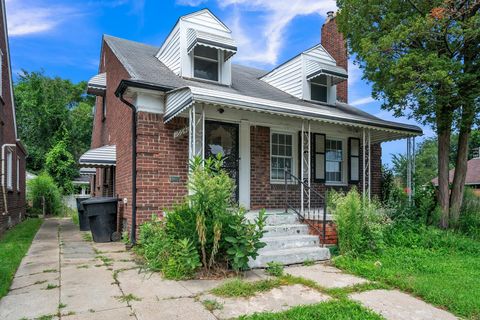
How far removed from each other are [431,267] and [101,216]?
7.06 metres

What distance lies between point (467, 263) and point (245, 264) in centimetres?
406

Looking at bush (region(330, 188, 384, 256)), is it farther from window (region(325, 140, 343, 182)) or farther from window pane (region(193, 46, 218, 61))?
window pane (region(193, 46, 218, 61))

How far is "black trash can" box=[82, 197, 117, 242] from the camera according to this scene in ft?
26.7

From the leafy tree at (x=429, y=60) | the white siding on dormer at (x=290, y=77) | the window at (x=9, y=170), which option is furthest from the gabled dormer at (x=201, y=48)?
the window at (x=9, y=170)

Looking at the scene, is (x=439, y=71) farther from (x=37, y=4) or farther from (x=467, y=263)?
(x=37, y=4)

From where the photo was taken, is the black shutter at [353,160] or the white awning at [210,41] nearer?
the white awning at [210,41]

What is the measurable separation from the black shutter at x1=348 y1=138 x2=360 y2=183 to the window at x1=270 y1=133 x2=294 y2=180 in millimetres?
2174

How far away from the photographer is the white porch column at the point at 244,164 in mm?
8586

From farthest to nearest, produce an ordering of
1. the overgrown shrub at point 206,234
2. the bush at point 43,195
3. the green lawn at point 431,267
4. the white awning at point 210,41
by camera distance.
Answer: the bush at point 43,195 → the white awning at point 210,41 → the overgrown shrub at point 206,234 → the green lawn at point 431,267

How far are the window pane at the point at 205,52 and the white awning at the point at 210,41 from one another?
0.33m

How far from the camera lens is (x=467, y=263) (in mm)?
6035

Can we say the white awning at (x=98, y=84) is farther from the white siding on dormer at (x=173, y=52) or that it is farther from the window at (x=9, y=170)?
the window at (x=9, y=170)

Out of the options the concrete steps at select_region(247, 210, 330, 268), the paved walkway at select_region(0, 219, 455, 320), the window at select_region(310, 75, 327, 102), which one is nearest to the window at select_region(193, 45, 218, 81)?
the window at select_region(310, 75, 327, 102)

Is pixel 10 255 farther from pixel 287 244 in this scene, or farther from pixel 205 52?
pixel 205 52
